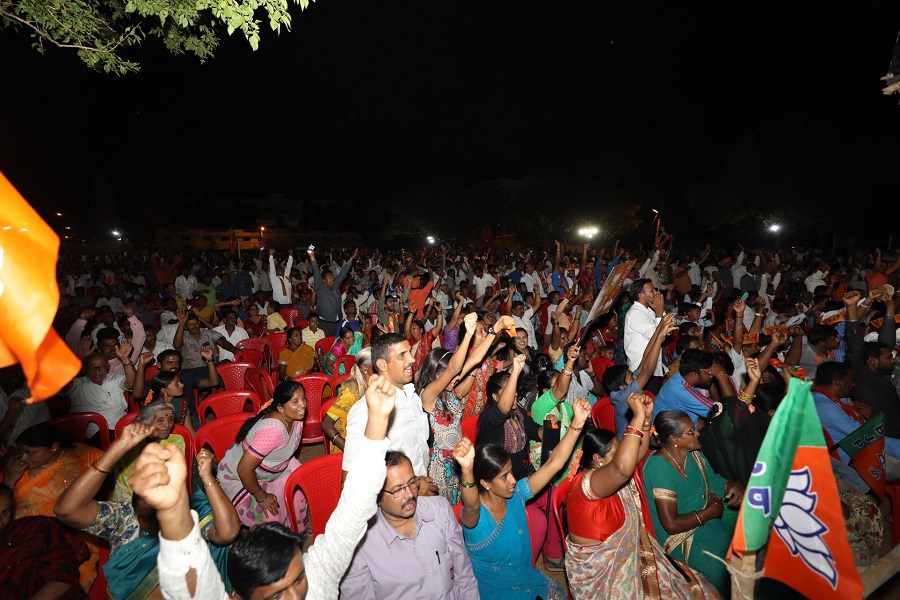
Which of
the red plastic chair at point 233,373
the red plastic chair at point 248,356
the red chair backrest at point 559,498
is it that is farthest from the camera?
the red plastic chair at point 248,356

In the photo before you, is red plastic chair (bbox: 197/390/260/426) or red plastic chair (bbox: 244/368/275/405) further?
red plastic chair (bbox: 244/368/275/405)

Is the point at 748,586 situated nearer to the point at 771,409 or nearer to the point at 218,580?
the point at 218,580

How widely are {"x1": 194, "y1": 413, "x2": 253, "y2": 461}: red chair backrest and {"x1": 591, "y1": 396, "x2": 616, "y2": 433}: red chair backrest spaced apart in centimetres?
348

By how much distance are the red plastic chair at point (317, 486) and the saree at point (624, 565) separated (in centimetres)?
174

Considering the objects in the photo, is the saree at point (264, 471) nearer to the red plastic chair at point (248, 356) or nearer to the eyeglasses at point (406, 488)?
the eyeglasses at point (406, 488)

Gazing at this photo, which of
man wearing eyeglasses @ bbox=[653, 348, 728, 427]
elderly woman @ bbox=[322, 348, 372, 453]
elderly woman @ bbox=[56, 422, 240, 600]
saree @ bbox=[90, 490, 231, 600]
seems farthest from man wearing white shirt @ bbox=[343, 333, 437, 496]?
man wearing eyeglasses @ bbox=[653, 348, 728, 427]

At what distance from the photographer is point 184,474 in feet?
5.33

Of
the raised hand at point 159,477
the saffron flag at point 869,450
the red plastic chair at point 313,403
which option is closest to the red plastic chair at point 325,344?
the red plastic chair at point 313,403

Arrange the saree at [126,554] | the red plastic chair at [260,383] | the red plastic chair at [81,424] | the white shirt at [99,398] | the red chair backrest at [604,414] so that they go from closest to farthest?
the saree at [126,554] < the red plastic chair at [81,424] < the white shirt at [99,398] < the red chair backrest at [604,414] < the red plastic chair at [260,383]

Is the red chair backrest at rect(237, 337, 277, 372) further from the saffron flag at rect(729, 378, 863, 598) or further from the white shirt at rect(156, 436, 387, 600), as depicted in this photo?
the saffron flag at rect(729, 378, 863, 598)

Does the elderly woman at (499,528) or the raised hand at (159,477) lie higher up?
the raised hand at (159,477)

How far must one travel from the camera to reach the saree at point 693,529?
3.11 meters

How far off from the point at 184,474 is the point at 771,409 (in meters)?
4.65

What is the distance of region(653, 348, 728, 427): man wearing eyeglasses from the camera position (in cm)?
416
